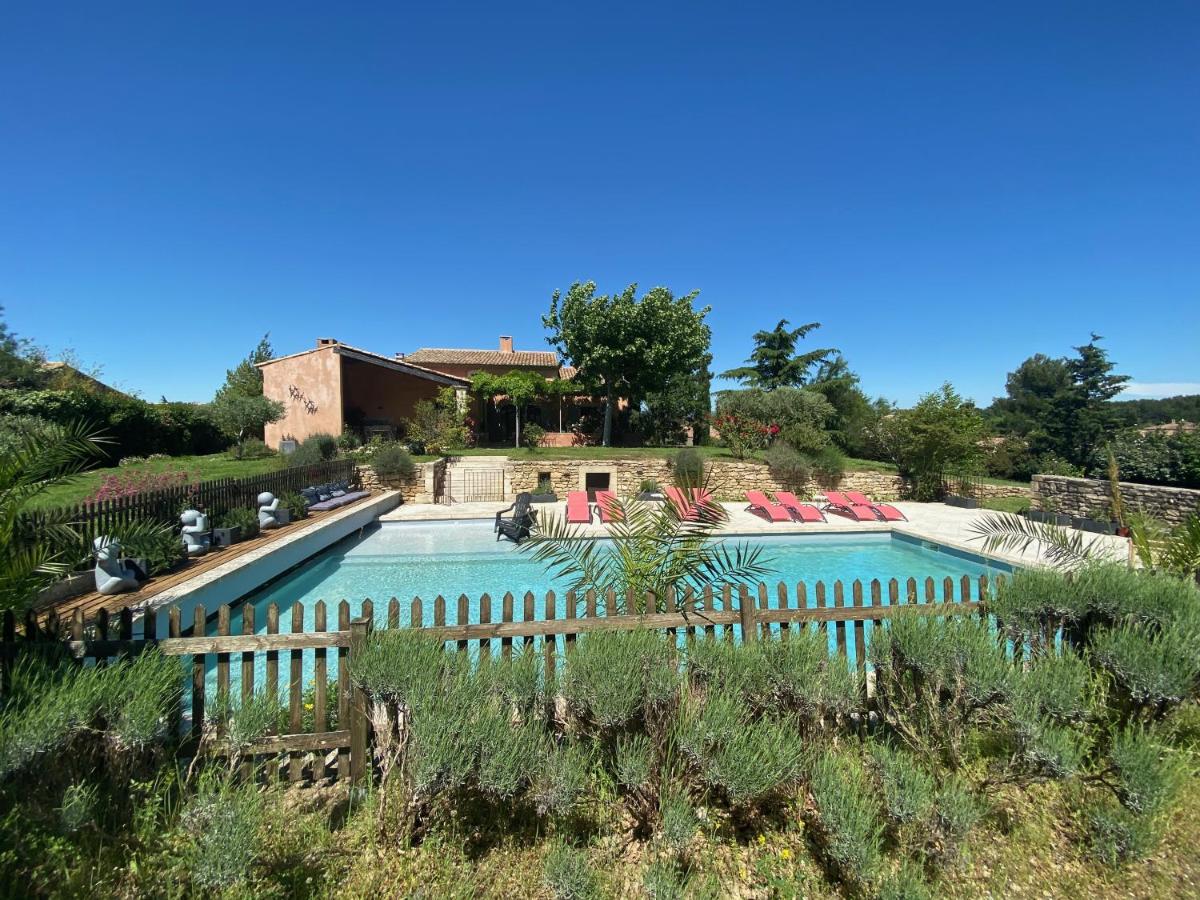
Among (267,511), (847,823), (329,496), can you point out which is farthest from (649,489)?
(847,823)

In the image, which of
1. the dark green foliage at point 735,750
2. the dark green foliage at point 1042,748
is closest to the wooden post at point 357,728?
the dark green foliage at point 735,750

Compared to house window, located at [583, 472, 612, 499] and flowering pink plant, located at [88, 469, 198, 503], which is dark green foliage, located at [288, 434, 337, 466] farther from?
house window, located at [583, 472, 612, 499]

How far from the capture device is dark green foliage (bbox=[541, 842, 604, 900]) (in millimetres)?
2164

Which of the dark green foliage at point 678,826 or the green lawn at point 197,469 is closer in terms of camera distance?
the dark green foliage at point 678,826

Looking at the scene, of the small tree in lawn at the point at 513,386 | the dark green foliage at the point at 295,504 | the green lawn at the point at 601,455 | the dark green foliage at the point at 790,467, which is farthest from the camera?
the small tree in lawn at the point at 513,386

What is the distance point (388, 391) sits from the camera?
87.6 ft

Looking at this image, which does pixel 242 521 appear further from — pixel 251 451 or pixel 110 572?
pixel 251 451

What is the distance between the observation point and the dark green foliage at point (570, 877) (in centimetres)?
216

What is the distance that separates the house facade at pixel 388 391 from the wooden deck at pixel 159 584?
12.3 metres

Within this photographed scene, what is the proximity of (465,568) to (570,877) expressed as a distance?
9.12 metres

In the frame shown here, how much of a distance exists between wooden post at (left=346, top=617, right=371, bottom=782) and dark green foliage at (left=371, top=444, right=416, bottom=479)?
1569cm

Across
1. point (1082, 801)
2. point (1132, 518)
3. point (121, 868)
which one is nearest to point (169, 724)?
point (121, 868)

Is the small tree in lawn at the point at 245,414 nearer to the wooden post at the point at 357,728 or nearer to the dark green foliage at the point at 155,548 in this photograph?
the dark green foliage at the point at 155,548

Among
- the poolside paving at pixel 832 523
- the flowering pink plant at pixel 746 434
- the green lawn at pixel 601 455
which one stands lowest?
the poolside paving at pixel 832 523
